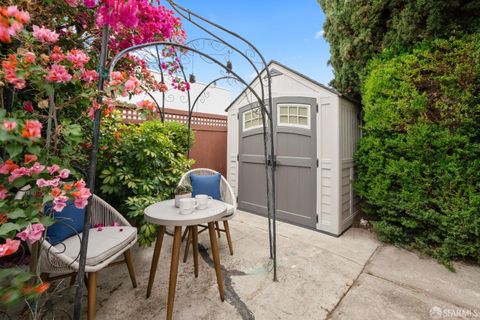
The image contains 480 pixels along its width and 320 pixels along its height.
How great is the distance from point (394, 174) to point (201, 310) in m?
2.50

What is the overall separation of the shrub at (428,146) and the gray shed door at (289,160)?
75cm

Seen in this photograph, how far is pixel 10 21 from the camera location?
0.69 meters

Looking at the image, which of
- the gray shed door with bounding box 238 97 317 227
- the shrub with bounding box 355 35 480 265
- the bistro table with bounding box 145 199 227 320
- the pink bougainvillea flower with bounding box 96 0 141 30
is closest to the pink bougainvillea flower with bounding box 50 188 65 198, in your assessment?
the bistro table with bounding box 145 199 227 320

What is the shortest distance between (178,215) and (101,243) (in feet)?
1.74

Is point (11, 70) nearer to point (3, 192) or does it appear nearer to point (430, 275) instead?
point (3, 192)

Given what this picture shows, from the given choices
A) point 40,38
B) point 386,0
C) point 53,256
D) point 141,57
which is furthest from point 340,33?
→ point 53,256

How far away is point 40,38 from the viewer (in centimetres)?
86

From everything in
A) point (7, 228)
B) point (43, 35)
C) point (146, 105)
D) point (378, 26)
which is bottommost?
point (7, 228)

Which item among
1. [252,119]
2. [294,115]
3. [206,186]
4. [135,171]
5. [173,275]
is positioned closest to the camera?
[173,275]

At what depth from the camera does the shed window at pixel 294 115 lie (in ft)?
10.0

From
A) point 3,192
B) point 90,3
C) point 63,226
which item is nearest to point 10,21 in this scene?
point 3,192

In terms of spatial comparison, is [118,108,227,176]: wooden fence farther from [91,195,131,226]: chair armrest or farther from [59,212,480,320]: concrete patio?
[91,195,131,226]: chair armrest

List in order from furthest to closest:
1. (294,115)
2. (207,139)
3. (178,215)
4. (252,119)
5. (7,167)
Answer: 1. (207,139)
2. (252,119)
3. (294,115)
4. (178,215)
5. (7,167)

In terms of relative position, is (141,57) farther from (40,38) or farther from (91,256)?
(91,256)
